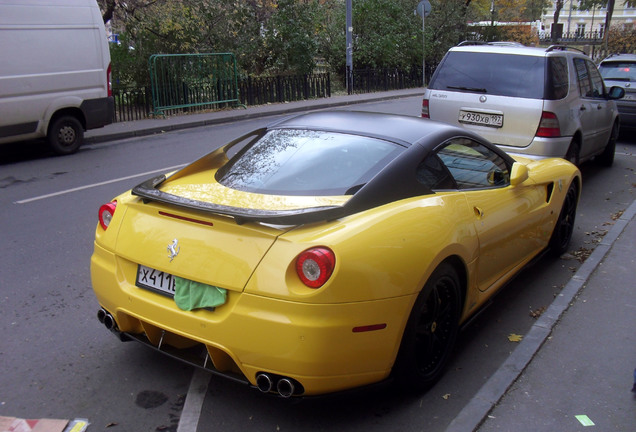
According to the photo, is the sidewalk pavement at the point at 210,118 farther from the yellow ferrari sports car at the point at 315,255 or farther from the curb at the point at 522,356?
the curb at the point at 522,356

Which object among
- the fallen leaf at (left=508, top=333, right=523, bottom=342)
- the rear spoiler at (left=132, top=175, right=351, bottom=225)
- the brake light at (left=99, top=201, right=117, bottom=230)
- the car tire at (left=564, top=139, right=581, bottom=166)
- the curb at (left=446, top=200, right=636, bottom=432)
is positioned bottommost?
the fallen leaf at (left=508, top=333, right=523, bottom=342)

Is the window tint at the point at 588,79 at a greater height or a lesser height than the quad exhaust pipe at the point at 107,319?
greater

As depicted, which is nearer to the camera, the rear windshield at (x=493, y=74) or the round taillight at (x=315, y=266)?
the round taillight at (x=315, y=266)

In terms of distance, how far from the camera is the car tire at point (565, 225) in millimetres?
5715

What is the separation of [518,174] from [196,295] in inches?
102

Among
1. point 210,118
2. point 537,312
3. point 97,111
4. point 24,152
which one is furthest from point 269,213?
point 210,118

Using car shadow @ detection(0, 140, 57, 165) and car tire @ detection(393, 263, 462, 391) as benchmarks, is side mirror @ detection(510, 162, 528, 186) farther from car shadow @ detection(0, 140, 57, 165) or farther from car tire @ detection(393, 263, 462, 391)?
car shadow @ detection(0, 140, 57, 165)

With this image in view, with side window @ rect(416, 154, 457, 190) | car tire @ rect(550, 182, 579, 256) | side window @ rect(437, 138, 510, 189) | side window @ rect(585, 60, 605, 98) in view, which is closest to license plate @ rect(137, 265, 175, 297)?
side window @ rect(416, 154, 457, 190)

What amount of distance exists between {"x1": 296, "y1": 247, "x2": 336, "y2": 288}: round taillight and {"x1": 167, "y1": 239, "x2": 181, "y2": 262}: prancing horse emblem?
2.35 feet

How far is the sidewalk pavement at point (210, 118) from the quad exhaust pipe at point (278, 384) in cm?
1125

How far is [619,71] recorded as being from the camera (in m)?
13.2

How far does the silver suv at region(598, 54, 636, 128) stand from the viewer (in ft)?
41.4

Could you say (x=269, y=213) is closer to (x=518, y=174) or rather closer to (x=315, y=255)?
(x=315, y=255)

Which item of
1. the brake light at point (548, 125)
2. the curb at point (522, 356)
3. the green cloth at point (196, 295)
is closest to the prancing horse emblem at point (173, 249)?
the green cloth at point (196, 295)
